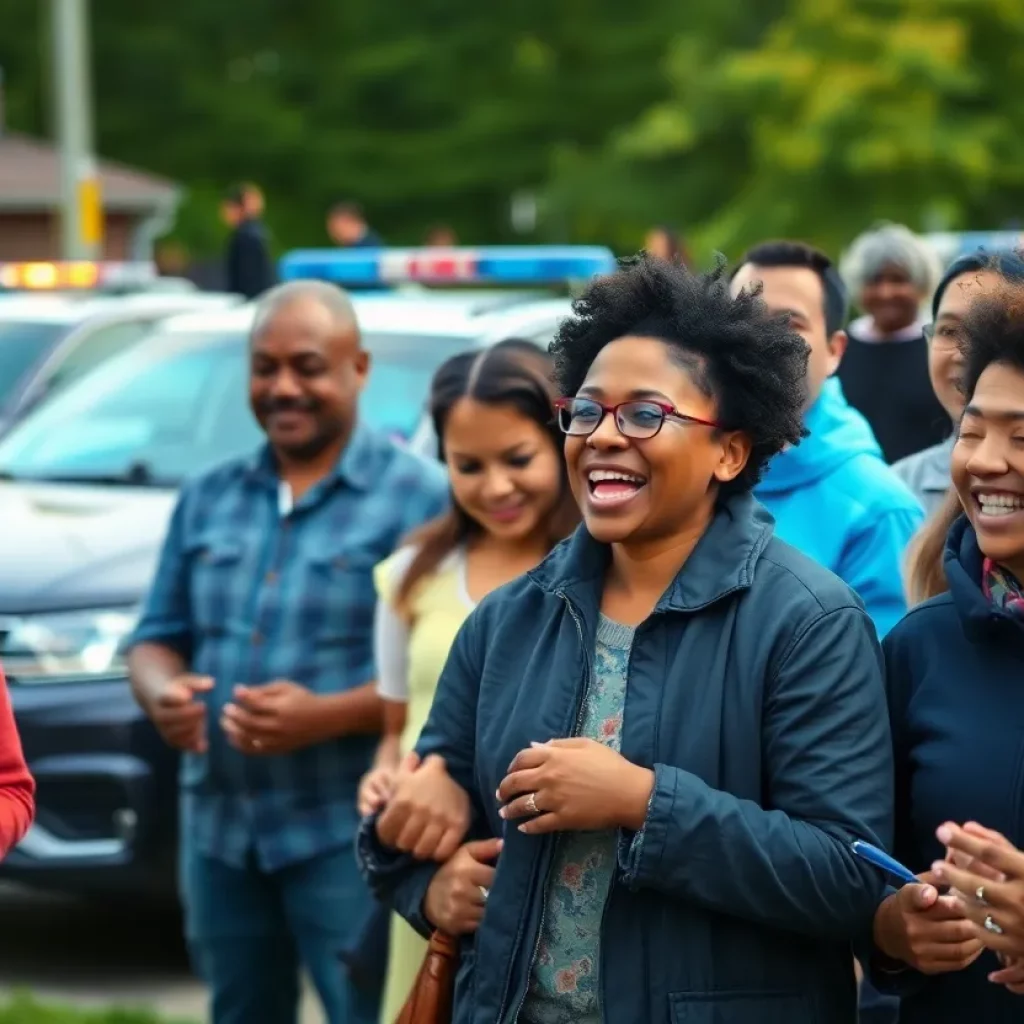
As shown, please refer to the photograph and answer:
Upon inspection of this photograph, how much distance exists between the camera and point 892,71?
1143 inches

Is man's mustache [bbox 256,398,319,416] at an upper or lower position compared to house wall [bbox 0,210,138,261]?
lower

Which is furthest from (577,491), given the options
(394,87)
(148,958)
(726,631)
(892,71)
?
(394,87)

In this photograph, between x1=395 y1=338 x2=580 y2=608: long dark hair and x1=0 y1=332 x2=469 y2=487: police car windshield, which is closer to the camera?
x1=395 y1=338 x2=580 y2=608: long dark hair

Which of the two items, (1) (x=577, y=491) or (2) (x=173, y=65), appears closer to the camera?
(1) (x=577, y=491)

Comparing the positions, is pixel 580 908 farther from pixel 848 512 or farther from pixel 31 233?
pixel 31 233

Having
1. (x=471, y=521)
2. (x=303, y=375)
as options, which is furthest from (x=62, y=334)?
(x=471, y=521)

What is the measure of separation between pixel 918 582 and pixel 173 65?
123ft

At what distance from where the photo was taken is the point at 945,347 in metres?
Result: 4.59

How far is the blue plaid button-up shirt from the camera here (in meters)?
5.11

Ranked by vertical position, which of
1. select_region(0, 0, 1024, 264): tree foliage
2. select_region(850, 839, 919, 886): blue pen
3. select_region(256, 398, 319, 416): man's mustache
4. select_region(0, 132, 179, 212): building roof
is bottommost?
select_region(850, 839, 919, 886): blue pen

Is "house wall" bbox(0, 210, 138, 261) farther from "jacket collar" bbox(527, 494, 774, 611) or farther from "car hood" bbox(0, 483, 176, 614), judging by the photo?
"jacket collar" bbox(527, 494, 774, 611)

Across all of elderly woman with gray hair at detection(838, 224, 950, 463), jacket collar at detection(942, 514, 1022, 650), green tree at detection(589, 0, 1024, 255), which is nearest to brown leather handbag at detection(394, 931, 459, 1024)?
jacket collar at detection(942, 514, 1022, 650)

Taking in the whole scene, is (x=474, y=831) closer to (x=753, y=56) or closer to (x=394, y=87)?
(x=753, y=56)

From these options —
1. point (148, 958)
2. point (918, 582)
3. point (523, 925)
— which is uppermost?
point (918, 582)
